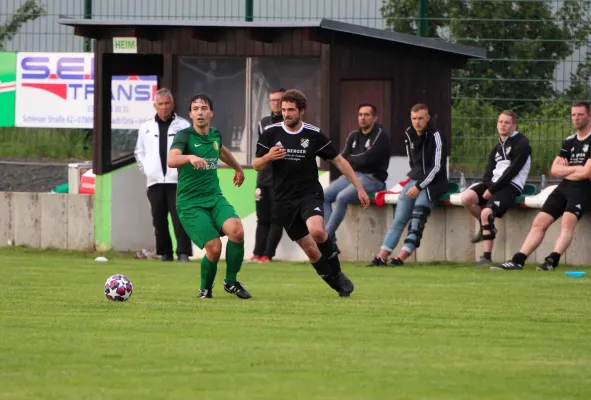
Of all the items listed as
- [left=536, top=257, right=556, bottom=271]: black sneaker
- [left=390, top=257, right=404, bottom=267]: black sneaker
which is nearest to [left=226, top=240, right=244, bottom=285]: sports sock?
[left=536, top=257, right=556, bottom=271]: black sneaker

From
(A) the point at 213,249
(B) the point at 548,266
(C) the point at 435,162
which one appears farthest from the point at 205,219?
(C) the point at 435,162

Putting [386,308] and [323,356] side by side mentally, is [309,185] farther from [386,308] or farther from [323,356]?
[323,356]

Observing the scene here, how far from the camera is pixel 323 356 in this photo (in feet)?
27.3

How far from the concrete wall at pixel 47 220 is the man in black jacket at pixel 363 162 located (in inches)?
170

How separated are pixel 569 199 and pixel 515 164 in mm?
1006

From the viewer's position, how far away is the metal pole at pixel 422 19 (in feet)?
69.0

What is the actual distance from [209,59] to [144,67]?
1.77m

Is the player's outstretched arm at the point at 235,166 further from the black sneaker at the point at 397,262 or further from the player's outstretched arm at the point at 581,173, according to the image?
the player's outstretched arm at the point at 581,173

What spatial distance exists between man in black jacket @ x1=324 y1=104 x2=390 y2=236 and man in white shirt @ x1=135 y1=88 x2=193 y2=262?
2.15 m

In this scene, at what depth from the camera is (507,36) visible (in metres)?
20.5

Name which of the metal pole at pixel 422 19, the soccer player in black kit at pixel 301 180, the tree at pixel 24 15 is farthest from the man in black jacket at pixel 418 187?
the tree at pixel 24 15

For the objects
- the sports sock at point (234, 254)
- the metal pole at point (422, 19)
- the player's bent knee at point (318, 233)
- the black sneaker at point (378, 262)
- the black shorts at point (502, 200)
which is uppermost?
the metal pole at point (422, 19)

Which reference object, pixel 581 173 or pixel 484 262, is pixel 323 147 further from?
pixel 484 262

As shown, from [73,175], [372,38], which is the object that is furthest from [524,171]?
[73,175]
